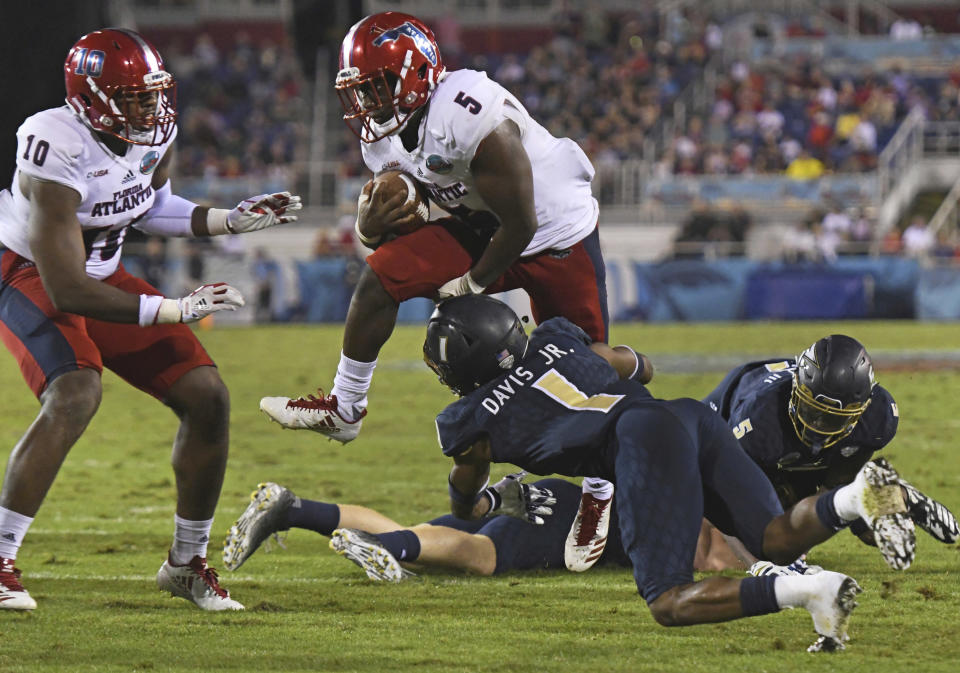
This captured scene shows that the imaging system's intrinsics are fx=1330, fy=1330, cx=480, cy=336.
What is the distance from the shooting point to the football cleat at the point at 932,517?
383 centimetres

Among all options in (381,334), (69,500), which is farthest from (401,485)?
(381,334)

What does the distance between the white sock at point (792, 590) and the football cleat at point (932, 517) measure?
20.4 inches

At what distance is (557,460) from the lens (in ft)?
13.0

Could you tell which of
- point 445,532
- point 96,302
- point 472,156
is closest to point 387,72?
point 472,156

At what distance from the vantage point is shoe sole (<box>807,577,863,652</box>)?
11.3 feet

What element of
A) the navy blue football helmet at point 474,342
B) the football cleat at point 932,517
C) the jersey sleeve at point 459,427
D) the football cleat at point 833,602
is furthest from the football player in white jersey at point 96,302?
the football cleat at point 932,517

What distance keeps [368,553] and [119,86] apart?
191 centimetres

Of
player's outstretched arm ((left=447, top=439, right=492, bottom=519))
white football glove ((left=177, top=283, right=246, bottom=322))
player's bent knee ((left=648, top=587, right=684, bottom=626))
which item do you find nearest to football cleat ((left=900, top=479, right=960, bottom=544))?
player's bent knee ((left=648, top=587, right=684, bottom=626))

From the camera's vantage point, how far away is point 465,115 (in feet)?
16.9

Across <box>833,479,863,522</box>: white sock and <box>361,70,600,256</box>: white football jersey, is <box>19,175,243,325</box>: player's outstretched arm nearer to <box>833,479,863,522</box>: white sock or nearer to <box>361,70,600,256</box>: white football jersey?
<box>361,70,600,256</box>: white football jersey

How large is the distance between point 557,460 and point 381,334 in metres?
1.59

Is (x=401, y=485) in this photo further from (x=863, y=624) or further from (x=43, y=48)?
(x=43, y=48)

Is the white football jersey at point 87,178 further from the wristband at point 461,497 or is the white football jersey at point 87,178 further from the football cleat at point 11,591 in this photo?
the wristband at point 461,497

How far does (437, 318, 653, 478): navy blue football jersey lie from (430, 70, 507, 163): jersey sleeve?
1330 millimetres
